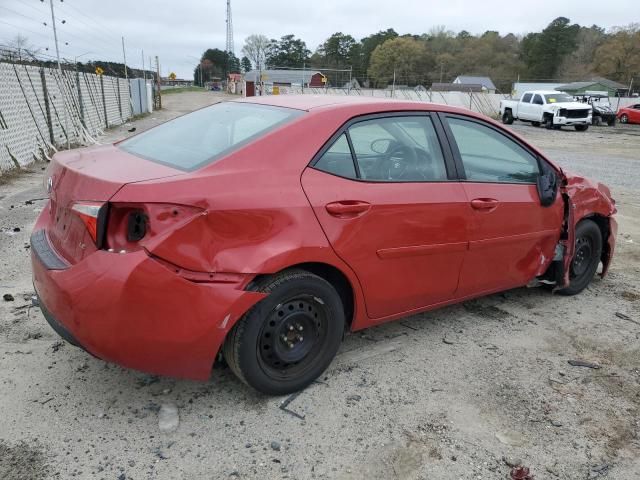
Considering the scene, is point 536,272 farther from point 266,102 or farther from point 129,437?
point 129,437

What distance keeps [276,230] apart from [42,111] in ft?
37.4

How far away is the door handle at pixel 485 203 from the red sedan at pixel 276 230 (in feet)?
0.04

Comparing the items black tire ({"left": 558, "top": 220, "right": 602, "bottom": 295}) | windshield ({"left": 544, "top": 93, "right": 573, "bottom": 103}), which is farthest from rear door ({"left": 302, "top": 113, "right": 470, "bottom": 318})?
windshield ({"left": 544, "top": 93, "right": 573, "bottom": 103})

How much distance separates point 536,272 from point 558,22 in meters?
89.7

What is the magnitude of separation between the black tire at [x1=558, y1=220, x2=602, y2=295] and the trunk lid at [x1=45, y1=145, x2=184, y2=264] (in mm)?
3513

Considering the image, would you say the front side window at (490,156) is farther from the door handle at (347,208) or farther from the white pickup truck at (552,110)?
the white pickup truck at (552,110)

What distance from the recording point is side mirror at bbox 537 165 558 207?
12.9ft

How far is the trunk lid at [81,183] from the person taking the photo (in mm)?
2477

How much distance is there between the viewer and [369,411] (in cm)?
284

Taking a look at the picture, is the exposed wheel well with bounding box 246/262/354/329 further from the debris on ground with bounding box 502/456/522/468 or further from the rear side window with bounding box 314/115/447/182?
the debris on ground with bounding box 502/456/522/468

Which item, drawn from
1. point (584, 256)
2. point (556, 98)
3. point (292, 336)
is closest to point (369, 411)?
point (292, 336)

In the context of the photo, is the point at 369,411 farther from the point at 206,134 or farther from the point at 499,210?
the point at 206,134

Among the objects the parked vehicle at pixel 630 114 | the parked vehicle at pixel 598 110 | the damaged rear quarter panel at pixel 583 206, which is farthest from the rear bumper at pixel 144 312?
the parked vehicle at pixel 630 114

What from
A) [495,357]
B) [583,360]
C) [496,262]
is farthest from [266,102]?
[583,360]
